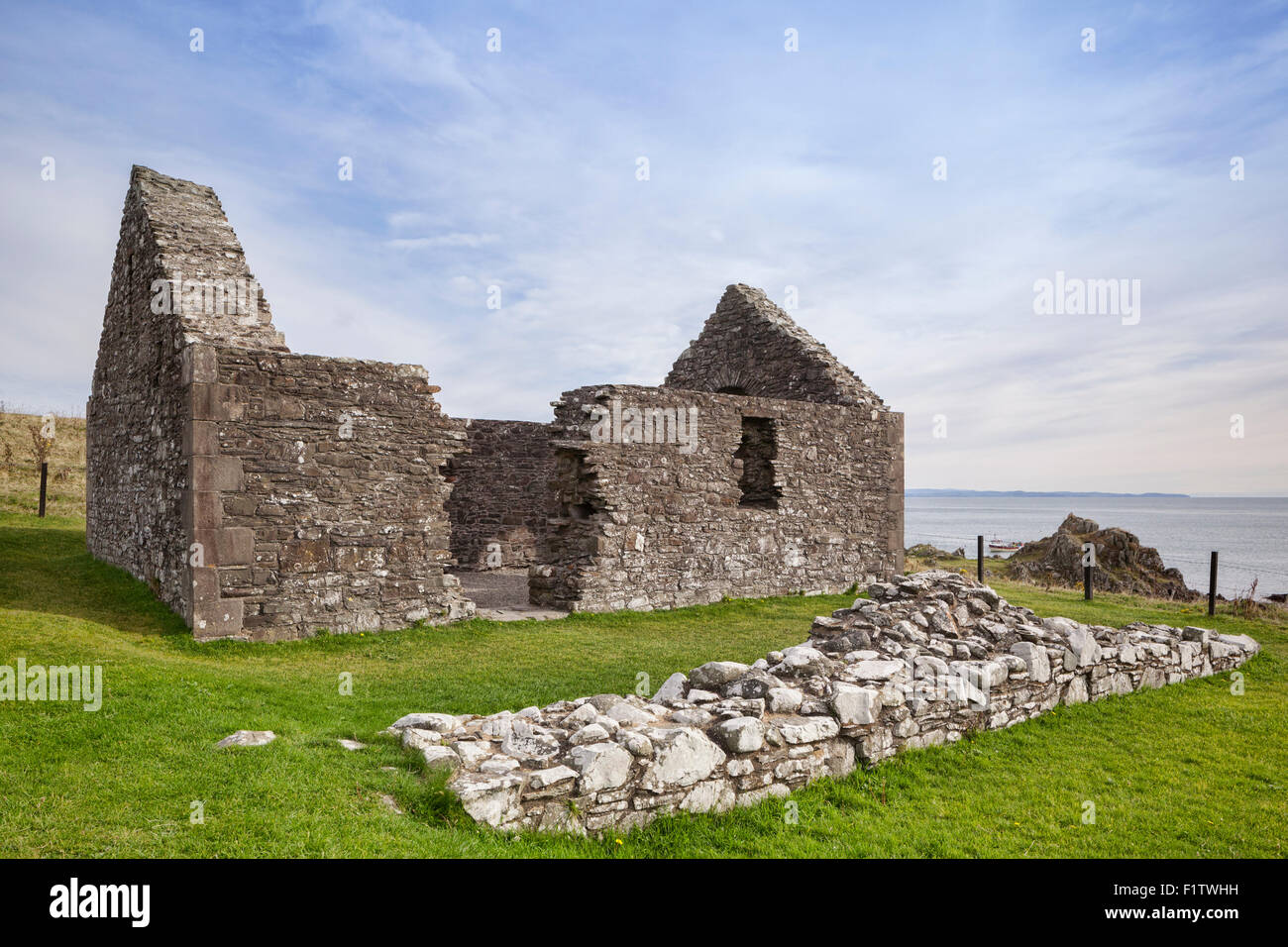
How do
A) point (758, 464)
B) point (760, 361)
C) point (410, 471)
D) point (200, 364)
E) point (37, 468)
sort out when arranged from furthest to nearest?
point (37, 468) → point (760, 361) → point (758, 464) → point (410, 471) → point (200, 364)

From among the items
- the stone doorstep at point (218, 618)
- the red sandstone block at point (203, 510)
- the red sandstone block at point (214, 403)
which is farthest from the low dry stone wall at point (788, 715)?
the red sandstone block at point (214, 403)

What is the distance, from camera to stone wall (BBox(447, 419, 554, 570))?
1911cm

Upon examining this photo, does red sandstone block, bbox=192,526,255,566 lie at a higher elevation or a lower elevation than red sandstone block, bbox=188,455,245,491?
lower

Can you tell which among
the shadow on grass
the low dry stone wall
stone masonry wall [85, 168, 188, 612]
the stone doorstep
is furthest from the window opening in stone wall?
the shadow on grass

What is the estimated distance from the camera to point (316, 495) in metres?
10.1

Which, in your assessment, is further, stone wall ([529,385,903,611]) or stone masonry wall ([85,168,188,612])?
stone wall ([529,385,903,611])

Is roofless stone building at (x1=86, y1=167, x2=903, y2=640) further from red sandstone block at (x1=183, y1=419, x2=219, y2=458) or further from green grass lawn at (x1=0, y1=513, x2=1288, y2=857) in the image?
green grass lawn at (x1=0, y1=513, x2=1288, y2=857)

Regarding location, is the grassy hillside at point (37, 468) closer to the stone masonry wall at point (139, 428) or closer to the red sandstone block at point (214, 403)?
the stone masonry wall at point (139, 428)

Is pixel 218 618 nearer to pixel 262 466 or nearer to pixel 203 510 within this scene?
pixel 203 510

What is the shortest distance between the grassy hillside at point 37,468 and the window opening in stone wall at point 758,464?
59.7 ft

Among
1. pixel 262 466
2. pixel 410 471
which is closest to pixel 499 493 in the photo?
pixel 410 471

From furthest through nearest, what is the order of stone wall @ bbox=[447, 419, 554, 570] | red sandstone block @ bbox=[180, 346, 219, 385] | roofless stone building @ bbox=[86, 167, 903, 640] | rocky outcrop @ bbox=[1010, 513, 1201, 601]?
rocky outcrop @ bbox=[1010, 513, 1201, 601], stone wall @ bbox=[447, 419, 554, 570], roofless stone building @ bbox=[86, 167, 903, 640], red sandstone block @ bbox=[180, 346, 219, 385]

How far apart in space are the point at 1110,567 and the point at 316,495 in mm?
24312

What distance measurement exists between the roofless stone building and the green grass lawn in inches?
40.9
